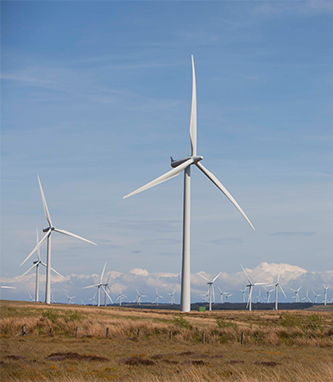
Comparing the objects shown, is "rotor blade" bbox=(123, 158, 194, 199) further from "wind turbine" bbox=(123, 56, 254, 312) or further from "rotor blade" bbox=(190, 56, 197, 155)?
"rotor blade" bbox=(190, 56, 197, 155)

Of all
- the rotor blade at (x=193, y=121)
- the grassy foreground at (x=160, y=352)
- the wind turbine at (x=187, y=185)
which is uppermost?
the rotor blade at (x=193, y=121)

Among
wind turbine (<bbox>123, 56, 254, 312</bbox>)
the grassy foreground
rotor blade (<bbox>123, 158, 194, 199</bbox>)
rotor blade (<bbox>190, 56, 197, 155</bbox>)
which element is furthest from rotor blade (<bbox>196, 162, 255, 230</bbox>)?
the grassy foreground

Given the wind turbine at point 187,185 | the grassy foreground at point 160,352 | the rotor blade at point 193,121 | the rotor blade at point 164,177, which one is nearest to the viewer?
the grassy foreground at point 160,352

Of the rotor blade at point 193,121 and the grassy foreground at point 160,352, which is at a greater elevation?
the rotor blade at point 193,121

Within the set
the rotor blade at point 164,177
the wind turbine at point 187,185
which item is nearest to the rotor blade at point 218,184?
the wind turbine at point 187,185

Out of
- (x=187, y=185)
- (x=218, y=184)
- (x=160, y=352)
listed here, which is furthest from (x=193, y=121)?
(x=160, y=352)

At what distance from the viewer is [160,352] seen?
32.0 m

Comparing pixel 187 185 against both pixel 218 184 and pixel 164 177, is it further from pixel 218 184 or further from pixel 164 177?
pixel 164 177

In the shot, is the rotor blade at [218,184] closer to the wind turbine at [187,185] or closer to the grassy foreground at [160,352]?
the wind turbine at [187,185]

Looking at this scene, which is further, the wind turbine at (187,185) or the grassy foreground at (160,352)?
the wind turbine at (187,185)

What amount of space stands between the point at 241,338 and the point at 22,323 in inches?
852

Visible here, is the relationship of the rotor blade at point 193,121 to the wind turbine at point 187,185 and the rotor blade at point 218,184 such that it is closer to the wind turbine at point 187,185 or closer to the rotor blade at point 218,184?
the wind turbine at point 187,185

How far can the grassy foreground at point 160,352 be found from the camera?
2167cm

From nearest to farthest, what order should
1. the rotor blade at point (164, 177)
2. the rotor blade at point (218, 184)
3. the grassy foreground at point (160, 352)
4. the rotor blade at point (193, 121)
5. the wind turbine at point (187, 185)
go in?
1. the grassy foreground at point (160, 352)
2. the rotor blade at point (164, 177)
3. the rotor blade at point (218, 184)
4. the wind turbine at point (187, 185)
5. the rotor blade at point (193, 121)
